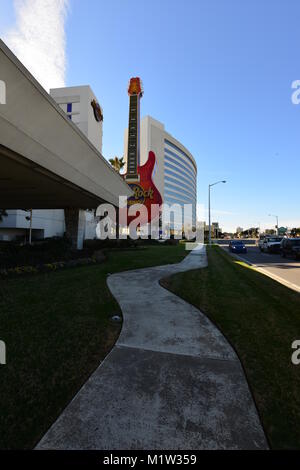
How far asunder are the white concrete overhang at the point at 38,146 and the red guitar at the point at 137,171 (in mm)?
18268

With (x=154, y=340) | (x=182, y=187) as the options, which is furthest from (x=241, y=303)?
(x=182, y=187)

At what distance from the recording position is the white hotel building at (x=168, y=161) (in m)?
86.0

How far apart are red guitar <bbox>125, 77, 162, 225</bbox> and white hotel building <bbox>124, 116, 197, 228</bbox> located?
42523 millimetres

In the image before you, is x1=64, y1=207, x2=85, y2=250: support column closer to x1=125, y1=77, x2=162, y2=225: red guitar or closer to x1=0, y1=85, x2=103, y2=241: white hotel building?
x1=0, y1=85, x2=103, y2=241: white hotel building

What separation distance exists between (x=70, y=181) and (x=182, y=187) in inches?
3981

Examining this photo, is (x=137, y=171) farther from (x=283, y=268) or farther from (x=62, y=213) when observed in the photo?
(x=283, y=268)

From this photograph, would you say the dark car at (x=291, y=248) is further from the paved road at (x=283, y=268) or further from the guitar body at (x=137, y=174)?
the guitar body at (x=137, y=174)

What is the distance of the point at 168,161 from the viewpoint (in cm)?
9681

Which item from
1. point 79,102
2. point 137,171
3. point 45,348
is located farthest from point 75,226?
point 79,102

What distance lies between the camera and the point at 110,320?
4.52 meters

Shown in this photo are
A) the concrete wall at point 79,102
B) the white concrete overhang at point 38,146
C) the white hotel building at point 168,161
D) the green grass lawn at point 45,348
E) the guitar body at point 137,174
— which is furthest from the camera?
the white hotel building at point 168,161

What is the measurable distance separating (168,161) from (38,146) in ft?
311

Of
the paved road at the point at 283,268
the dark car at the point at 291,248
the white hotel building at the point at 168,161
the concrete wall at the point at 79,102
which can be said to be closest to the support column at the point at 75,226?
the paved road at the point at 283,268
